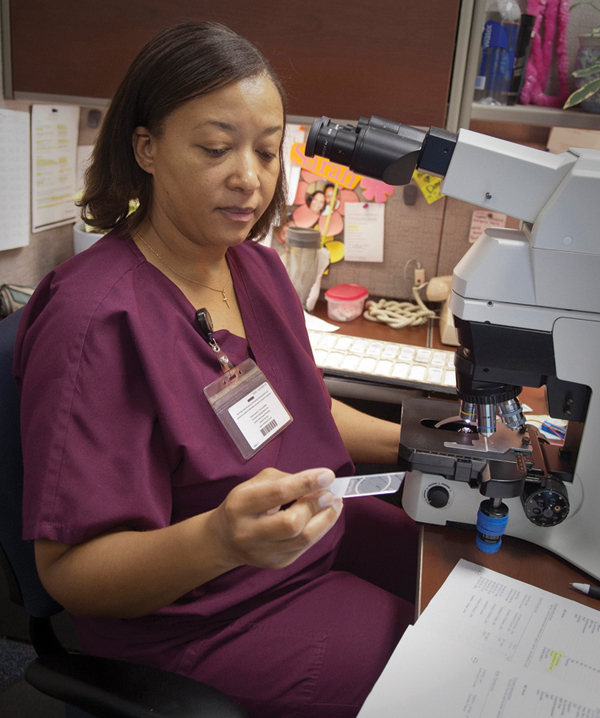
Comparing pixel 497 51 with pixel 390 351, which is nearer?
pixel 497 51

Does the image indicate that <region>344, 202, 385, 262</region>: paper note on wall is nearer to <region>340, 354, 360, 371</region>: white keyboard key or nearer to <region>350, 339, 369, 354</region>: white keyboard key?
<region>350, 339, 369, 354</region>: white keyboard key

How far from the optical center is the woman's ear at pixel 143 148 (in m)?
0.88

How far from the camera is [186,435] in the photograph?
2.60 feet

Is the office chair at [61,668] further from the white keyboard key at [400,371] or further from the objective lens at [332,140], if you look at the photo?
the white keyboard key at [400,371]

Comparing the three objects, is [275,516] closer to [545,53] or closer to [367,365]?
[367,365]

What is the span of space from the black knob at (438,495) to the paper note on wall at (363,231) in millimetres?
1115

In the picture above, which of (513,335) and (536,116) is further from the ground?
(536,116)

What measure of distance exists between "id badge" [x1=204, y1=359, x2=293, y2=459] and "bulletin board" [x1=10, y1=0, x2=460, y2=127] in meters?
0.77

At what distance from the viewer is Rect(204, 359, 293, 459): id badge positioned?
2.80ft

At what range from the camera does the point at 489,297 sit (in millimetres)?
767

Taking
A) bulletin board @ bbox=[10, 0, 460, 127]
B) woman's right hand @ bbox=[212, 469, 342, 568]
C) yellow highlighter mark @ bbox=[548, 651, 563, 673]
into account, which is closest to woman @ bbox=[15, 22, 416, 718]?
woman's right hand @ bbox=[212, 469, 342, 568]

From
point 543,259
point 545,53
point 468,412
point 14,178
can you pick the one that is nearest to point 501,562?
point 468,412

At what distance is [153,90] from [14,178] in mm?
828

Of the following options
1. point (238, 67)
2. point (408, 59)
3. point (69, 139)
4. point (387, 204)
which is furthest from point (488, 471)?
point (69, 139)
